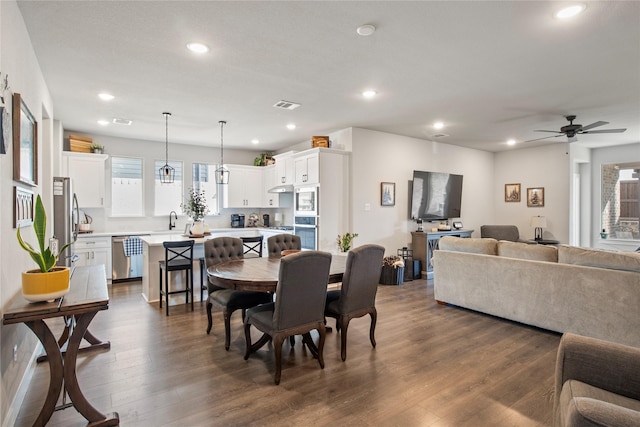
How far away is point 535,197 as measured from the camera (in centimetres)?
756

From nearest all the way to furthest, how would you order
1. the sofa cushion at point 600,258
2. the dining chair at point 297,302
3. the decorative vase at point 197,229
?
the dining chair at point 297,302 < the sofa cushion at point 600,258 < the decorative vase at point 197,229

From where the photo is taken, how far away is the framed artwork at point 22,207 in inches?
88.4

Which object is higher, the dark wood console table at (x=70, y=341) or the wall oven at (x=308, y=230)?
the wall oven at (x=308, y=230)

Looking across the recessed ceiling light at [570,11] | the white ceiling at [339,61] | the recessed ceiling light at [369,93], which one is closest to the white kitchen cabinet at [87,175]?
the white ceiling at [339,61]

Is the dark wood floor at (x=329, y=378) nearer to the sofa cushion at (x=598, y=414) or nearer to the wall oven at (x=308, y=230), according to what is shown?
the sofa cushion at (x=598, y=414)

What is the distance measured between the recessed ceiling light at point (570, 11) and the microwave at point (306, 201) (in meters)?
3.92

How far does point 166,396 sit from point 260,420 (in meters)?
0.77

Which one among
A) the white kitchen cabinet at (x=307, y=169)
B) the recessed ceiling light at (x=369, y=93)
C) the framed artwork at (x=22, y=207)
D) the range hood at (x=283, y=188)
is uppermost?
the recessed ceiling light at (x=369, y=93)

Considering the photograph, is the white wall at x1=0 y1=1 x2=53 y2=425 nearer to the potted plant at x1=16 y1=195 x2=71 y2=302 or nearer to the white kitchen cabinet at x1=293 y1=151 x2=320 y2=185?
the potted plant at x1=16 y1=195 x2=71 y2=302

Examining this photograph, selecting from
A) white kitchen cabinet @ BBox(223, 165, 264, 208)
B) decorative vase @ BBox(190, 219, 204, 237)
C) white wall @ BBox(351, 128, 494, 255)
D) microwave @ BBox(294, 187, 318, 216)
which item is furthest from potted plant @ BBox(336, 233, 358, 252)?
white kitchen cabinet @ BBox(223, 165, 264, 208)

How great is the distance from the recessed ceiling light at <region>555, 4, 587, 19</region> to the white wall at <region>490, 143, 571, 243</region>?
224 inches

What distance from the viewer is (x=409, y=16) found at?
2471 millimetres

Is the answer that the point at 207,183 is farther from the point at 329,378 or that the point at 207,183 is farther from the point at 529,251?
the point at 529,251

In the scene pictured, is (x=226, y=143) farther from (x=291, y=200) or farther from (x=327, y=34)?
(x=327, y=34)
